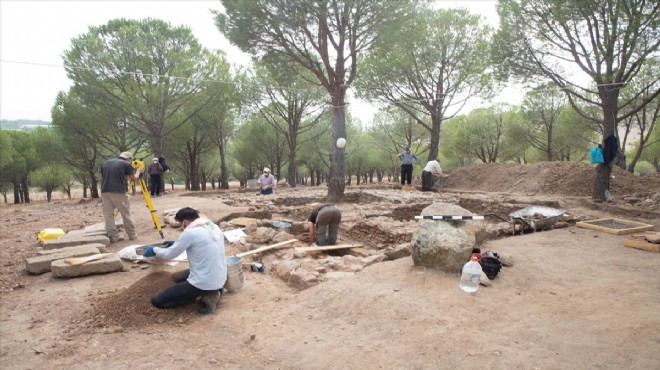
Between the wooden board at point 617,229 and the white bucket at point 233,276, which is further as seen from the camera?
the wooden board at point 617,229

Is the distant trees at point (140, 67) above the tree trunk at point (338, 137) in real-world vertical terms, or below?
above

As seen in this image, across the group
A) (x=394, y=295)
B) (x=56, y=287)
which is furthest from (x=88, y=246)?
(x=394, y=295)

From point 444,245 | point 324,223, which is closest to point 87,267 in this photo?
point 324,223

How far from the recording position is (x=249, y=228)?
25.0 feet

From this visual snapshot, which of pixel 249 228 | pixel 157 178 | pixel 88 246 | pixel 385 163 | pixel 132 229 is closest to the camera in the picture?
pixel 88 246

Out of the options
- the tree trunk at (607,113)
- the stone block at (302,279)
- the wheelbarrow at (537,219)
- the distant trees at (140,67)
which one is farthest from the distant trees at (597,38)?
the distant trees at (140,67)

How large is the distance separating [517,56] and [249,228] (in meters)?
10.7

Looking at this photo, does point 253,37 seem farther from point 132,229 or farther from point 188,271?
point 188,271

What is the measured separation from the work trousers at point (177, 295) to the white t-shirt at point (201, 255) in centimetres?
7

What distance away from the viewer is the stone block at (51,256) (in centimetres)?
496

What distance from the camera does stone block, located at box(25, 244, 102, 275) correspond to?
496 centimetres

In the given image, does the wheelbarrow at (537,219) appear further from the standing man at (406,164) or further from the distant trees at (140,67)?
the distant trees at (140,67)

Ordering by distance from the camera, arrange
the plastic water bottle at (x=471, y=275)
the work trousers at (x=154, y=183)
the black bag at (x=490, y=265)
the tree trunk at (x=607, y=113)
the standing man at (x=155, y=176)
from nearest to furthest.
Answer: the plastic water bottle at (x=471, y=275)
the black bag at (x=490, y=265)
the tree trunk at (x=607, y=113)
the standing man at (x=155, y=176)
the work trousers at (x=154, y=183)

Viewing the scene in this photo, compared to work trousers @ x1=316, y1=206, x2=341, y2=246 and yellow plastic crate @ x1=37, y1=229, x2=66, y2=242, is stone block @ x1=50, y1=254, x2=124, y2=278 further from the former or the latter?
work trousers @ x1=316, y1=206, x2=341, y2=246
